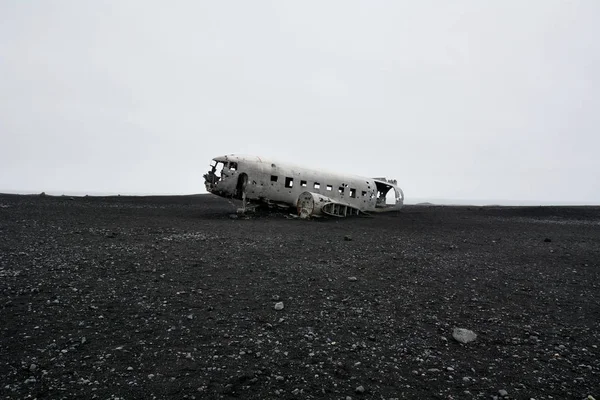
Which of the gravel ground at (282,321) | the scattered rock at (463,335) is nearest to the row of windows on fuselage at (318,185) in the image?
the gravel ground at (282,321)

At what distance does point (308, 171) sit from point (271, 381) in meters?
20.5

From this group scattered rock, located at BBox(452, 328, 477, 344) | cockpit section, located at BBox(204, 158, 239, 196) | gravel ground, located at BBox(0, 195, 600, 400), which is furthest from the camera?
cockpit section, located at BBox(204, 158, 239, 196)

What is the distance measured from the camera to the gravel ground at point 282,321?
14.9 feet

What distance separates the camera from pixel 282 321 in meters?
6.37

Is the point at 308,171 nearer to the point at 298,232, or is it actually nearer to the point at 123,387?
the point at 298,232

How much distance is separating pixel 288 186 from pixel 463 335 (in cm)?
1837

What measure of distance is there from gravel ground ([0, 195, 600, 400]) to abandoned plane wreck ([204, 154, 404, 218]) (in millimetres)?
9915

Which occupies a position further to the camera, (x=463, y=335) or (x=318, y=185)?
(x=318, y=185)

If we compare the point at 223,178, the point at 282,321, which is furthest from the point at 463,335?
the point at 223,178

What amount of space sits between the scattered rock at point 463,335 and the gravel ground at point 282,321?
10 centimetres

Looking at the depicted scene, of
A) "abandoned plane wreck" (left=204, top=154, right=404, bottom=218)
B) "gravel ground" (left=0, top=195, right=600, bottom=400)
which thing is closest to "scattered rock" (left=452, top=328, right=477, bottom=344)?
"gravel ground" (left=0, top=195, right=600, bottom=400)

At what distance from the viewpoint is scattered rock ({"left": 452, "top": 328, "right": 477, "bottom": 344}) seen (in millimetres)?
5932

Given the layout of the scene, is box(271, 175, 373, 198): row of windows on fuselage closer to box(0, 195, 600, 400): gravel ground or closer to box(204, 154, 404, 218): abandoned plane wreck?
box(204, 154, 404, 218): abandoned plane wreck

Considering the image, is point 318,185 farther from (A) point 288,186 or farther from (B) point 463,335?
(B) point 463,335
